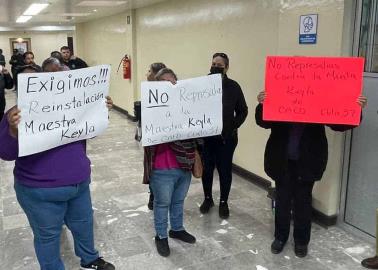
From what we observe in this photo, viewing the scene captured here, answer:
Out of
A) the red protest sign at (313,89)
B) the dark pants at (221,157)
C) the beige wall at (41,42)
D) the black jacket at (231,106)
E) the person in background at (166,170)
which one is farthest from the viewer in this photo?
the beige wall at (41,42)

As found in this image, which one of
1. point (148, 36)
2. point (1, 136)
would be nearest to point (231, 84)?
point (1, 136)

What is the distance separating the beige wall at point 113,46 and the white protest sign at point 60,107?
5.45 m

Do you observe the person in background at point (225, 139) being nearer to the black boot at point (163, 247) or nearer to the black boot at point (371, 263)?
the black boot at point (163, 247)

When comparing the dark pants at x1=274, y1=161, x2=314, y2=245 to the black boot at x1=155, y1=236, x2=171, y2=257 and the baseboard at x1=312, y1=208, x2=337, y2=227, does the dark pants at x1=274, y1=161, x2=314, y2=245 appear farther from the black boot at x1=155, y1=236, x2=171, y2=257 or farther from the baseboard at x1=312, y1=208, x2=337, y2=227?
the black boot at x1=155, y1=236, x2=171, y2=257

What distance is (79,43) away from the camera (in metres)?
11.5

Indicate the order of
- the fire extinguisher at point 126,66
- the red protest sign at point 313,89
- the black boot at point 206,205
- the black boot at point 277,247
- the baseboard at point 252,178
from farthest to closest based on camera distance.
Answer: the fire extinguisher at point 126,66 → the baseboard at point 252,178 → the black boot at point 206,205 → the black boot at point 277,247 → the red protest sign at point 313,89

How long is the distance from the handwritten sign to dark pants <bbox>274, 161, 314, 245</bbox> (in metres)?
0.55

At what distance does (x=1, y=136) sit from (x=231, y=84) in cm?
169

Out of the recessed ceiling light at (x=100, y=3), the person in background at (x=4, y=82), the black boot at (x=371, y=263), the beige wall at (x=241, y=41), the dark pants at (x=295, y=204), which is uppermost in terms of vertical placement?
the recessed ceiling light at (x=100, y=3)

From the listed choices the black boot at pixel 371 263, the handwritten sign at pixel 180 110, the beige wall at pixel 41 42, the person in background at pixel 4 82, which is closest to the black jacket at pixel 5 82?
the person in background at pixel 4 82

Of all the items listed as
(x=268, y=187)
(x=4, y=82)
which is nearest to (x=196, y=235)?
(x=268, y=187)

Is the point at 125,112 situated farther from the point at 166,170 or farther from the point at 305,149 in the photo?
the point at 305,149

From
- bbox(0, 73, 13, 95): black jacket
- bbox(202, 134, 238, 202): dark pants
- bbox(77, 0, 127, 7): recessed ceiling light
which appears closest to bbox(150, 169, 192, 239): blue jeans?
bbox(202, 134, 238, 202): dark pants

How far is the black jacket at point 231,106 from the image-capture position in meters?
2.97
